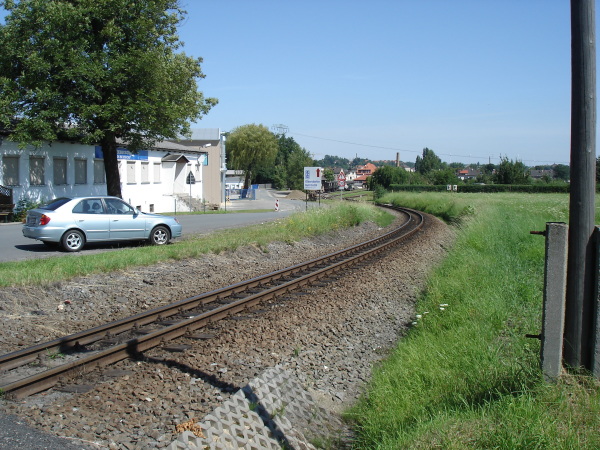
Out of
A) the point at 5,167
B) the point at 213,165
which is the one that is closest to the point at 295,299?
the point at 5,167

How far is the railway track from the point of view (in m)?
6.08

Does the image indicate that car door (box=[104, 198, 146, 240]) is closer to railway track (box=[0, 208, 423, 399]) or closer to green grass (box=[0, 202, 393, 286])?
green grass (box=[0, 202, 393, 286])

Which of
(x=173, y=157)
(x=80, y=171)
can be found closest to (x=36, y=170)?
(x=80, y=171)

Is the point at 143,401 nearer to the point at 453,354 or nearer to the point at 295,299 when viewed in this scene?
the point at 453,354

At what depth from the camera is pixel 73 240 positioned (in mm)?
15609

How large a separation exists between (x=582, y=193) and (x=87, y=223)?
1383cm

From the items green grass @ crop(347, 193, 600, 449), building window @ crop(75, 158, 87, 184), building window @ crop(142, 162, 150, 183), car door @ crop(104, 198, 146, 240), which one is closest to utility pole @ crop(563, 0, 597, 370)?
green grass @ crop(347, 193, 600, 449)

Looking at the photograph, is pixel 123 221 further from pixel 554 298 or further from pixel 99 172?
pixel 99 172

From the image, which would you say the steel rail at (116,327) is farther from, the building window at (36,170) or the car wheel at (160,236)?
the building window at (36,170)

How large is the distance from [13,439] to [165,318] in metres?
4.48

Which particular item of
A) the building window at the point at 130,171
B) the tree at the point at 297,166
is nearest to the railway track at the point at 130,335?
the building window at the point at 130,171

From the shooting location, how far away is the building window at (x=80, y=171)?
31000 millimetres

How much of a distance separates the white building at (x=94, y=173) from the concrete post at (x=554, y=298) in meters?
26.8

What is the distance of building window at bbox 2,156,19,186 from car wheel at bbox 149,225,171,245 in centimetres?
1340
